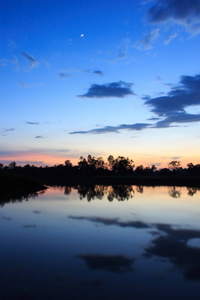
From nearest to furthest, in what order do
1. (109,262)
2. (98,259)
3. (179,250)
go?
(109,262), (98,259), (179,250)

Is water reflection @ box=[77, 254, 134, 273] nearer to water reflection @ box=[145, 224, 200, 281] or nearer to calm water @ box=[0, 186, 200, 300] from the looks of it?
calm water @ box=[0, 186, 200, 300]

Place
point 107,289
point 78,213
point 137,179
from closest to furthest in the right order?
point 107,289
point 78,213
point 137,179

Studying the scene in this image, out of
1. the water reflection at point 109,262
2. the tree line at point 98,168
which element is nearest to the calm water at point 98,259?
the water reflection at point 109,262

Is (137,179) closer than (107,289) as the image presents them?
No

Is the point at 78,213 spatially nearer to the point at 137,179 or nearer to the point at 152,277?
the point at 152,277

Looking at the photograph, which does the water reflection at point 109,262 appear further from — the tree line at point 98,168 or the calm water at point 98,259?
the tree line at point 98,168

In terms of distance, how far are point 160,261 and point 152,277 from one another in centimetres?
171

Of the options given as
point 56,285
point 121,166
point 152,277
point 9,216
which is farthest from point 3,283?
point 121,166

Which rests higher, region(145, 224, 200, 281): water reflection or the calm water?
the calm water

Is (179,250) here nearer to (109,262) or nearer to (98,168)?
(109,262)

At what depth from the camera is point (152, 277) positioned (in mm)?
8453

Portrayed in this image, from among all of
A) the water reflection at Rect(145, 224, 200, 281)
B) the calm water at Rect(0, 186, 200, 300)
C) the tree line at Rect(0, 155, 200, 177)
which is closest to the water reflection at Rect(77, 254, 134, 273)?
the calm water at Rect(0, 186, 200, 300)

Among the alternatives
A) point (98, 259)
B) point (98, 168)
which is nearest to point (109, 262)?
point (98, 259)

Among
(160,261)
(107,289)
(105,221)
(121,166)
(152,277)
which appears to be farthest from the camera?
(121,166)
